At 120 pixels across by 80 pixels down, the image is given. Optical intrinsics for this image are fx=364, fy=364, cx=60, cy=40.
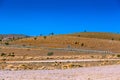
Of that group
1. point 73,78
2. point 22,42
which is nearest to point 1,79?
point 73,78

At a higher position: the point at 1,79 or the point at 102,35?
the point at 102,35

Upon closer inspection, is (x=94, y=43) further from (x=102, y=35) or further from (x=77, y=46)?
(x=102, y=35)

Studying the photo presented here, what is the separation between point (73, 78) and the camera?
24734mm

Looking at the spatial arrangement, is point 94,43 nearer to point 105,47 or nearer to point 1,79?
point 105,47

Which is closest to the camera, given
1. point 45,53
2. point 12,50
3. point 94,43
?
point 45,53

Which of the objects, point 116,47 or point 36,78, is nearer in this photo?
point 36,78

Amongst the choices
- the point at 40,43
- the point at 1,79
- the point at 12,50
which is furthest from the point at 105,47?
the point at 1,79

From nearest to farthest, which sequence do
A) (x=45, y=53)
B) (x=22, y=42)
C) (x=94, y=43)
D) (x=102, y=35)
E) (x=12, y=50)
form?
(x=45, y=53) < (x=12, y=50) < (x=94, y=43) < (x=22, y=42) < (x=102, y=35)

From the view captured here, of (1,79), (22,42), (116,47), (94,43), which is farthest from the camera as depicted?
(22,42)

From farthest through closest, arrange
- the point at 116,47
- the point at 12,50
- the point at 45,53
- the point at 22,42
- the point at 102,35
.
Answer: the point at 102,35 < the point at 22,42 < the point at 116,47 < the point at 12,50 < the point at 45,53

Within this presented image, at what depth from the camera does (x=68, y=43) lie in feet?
354

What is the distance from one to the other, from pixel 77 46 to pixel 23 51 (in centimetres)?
2456

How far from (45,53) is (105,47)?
25827mm

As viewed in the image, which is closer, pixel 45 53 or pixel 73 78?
pixel 73 78
